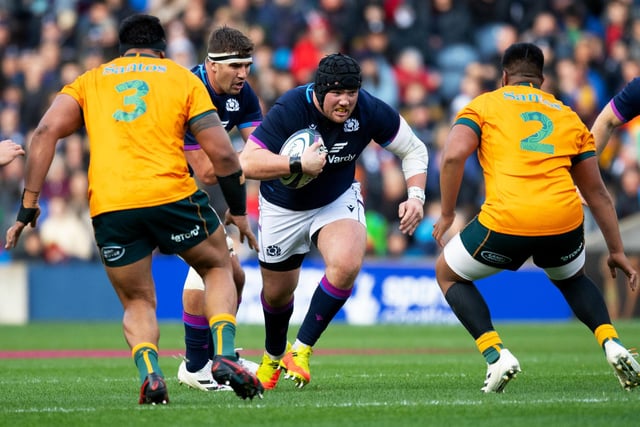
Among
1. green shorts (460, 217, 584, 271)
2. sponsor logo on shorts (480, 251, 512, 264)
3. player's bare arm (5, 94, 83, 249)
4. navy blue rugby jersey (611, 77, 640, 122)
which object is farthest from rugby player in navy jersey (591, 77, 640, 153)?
player's bare arm (5, 94, 83, 249)

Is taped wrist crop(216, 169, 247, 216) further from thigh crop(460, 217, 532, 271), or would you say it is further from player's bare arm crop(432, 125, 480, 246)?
thigh crop(460, 217, 532, 271)

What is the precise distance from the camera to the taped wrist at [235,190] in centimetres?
784

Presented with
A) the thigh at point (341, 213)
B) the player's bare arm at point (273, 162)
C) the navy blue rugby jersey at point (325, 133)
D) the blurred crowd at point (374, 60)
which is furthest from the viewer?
the blurred crowd at point (374, 60)

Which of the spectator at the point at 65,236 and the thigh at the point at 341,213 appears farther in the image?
the spectator at the point at 65,236

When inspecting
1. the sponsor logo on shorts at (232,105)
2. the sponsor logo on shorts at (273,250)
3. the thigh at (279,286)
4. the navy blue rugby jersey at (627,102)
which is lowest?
the thigh at (279,286)

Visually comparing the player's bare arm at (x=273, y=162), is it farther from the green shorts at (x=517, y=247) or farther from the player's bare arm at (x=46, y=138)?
the player's bare arm at (x=46, y=138)

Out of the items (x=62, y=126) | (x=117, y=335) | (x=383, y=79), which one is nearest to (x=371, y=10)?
(x=383, y=79)

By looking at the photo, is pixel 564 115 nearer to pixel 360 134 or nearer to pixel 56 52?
pixel 360 134

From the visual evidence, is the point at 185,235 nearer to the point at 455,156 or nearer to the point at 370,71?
the point at 455,156

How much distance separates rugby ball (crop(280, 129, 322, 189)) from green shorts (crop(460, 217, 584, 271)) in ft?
4.33

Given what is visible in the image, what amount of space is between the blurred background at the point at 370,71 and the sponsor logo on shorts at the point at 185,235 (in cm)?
1147

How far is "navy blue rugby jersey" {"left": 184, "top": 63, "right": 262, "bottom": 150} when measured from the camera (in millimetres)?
9664

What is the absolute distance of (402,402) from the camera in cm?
770

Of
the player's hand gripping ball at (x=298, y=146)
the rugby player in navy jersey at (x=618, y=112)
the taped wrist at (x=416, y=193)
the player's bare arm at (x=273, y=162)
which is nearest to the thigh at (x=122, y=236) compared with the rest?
the player's bare arm at (x=273, y=162)
